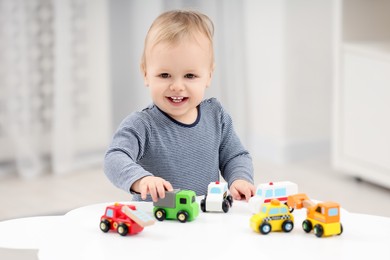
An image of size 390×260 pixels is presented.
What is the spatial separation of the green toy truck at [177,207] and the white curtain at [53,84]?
1.58 metres

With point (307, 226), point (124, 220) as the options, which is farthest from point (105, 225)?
Result: point (307, 226)

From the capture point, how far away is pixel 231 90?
2.91 m

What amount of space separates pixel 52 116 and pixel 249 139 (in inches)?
30.2

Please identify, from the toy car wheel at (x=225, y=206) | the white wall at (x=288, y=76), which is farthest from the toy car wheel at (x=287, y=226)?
the white wall at (x=288, y=76)

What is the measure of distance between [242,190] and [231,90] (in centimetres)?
170

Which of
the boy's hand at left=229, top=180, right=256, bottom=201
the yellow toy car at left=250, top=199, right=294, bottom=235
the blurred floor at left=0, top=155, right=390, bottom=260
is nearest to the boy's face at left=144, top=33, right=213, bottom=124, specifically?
the boy's hand at left=229, top=180, right=256, bottom=201

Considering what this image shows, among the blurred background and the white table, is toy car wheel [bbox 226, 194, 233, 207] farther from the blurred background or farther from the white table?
the blurred background

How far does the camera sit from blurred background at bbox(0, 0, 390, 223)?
97.3 inches

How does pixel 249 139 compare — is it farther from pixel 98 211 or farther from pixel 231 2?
pixel 98 211

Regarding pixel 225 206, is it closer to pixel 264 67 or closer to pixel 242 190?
pixel 242 190

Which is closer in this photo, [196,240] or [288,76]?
[196,240]

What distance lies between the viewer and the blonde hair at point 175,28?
1.21 metres

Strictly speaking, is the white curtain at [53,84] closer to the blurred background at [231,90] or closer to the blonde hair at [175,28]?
the blurred background at [231,90]

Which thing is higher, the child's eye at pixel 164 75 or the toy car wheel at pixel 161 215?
the child's eye at pixel 164 75
